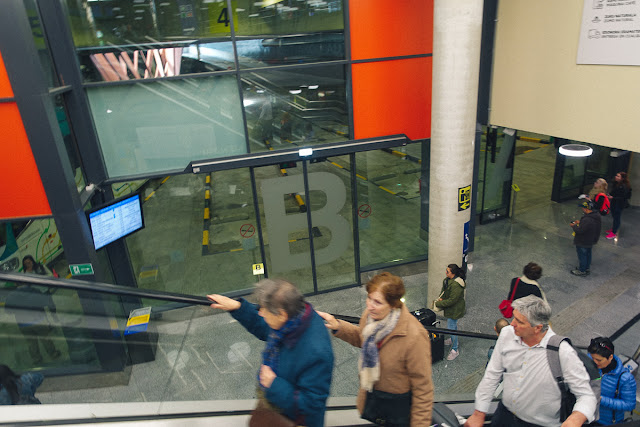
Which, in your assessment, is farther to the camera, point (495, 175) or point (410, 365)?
point (495, 175)

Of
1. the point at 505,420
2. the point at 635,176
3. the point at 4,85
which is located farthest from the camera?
the point at 635,176

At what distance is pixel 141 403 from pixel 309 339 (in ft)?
5.61

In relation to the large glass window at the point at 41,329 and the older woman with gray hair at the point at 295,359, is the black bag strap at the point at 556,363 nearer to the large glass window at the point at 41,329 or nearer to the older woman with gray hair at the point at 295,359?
the older woman with gray hair at the point at 295,359

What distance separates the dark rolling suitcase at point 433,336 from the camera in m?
6.71

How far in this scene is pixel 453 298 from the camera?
6.81 m

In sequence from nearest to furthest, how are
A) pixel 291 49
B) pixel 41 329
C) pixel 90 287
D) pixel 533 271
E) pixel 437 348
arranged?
pixel 90 287 → pixel 41 329 → pixel 533 271 → pixel 437 348 → pixel 291 49

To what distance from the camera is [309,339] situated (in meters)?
2.45

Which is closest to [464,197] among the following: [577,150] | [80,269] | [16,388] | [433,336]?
[433,336]

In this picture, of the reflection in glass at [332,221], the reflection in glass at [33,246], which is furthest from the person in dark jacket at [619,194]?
the reflection in glass at [33,246]

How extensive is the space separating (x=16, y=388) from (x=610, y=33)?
799 cm

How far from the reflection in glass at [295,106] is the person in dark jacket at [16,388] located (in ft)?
18.6

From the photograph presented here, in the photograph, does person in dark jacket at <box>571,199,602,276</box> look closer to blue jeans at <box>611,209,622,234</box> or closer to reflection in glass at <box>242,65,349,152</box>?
blue jeans at <box>611,209,622,234</box>

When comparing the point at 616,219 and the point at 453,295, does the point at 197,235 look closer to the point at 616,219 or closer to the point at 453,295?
the point at 453,295

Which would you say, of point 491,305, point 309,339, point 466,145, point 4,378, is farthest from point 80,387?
point 491,305
